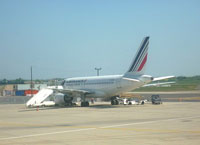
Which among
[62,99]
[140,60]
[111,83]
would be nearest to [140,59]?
[140,60]

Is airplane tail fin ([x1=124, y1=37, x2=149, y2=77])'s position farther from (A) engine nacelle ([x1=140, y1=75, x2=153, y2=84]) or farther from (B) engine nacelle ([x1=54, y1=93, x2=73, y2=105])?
(B) engine nacelle ([x1=54, y1=93, x2=73, y2=105])

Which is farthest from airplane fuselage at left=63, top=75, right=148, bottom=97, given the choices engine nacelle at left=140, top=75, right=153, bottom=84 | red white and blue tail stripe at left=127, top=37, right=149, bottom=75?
red white and blue tail stripe at left=127, top=37, right=149, bottom=75

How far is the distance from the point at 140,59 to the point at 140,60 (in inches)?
5.0

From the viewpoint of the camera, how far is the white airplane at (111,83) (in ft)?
137

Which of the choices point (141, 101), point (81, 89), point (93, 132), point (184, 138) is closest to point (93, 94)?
point (81, 89)

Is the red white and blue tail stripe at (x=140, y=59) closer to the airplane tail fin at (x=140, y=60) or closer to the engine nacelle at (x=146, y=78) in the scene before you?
the airplane tail fin at (x=140, y=60)

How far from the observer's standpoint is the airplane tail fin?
41.8 m

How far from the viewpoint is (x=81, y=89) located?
50656 millimetres

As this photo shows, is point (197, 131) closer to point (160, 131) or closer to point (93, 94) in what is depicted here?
point (160, 131)

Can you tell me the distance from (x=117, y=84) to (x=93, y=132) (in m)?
25.8

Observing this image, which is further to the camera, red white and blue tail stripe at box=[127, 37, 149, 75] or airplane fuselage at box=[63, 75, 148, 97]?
airplane fuselage at box=[63, 75, 148, 97]

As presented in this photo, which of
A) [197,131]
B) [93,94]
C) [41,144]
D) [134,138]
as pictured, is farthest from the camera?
[93,94]

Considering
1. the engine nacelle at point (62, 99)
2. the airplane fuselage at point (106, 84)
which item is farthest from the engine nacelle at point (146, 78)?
the engine nacelle at point (62, 99)

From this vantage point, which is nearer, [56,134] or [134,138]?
[134,138]
